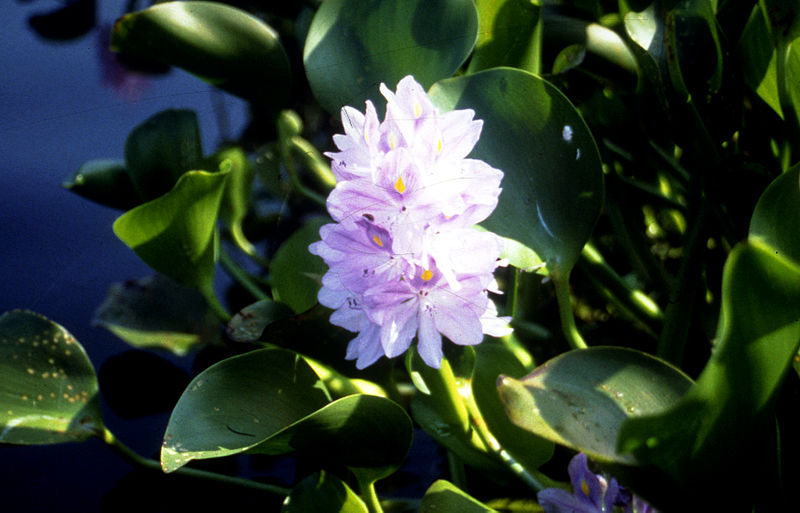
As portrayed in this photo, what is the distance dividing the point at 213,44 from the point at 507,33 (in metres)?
0.36

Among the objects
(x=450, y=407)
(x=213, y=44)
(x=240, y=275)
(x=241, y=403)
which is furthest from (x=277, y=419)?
(x=213, y=44)

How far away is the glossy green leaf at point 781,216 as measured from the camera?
45 cm

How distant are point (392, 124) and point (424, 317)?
0.14 m

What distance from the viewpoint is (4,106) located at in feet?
3.21

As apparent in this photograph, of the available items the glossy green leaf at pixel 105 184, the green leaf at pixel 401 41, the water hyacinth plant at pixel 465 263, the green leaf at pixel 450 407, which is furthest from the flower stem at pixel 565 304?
the glossy green leaf at pixel 105 184

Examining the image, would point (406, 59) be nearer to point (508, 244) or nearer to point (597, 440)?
point (508, 244)

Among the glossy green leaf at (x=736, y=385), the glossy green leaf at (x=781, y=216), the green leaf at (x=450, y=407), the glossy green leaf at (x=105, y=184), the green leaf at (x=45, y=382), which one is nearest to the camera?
the glossy green leaf at (x=736, y=385)

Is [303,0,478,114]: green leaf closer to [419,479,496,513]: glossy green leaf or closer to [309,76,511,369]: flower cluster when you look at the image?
[309,76,511,369]: flower cluster

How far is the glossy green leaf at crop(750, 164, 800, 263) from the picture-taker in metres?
0.45

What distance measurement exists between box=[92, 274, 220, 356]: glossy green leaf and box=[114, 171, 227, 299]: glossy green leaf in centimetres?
8

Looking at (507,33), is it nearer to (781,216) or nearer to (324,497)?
(781,216)

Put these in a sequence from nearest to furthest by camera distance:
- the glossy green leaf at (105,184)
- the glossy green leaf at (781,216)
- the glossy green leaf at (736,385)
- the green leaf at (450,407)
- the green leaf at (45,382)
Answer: the glossy green leaf at (736,385) < the glossy green leaf at (781,216) < the green leaf at (450,407) < the green leaf at (45,382) < the glossy green leaf at (105,184)

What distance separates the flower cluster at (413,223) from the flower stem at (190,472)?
11.9 inches

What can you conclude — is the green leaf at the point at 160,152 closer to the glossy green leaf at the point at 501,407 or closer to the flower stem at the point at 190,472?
the flower stem at the point at 190,472
